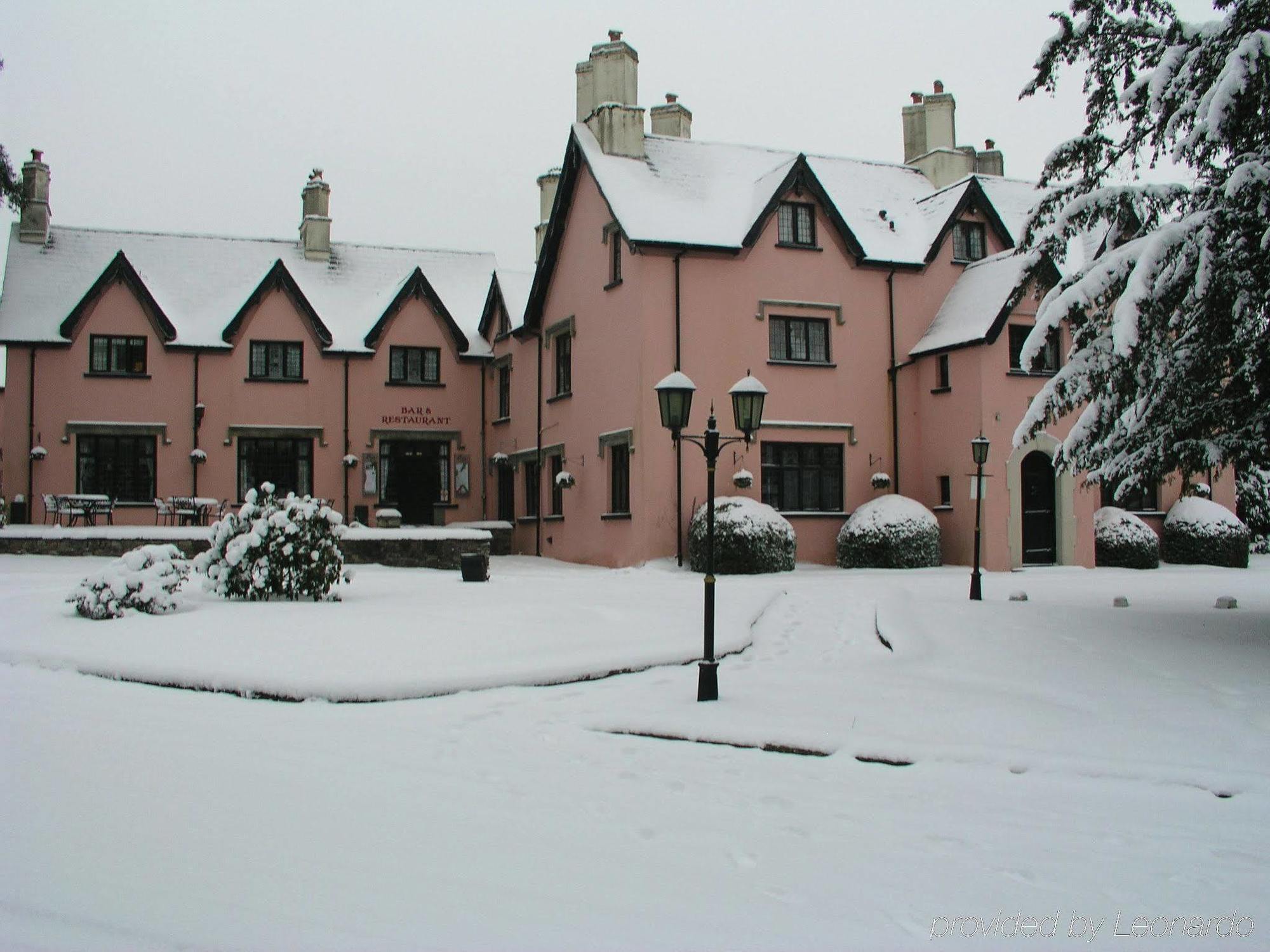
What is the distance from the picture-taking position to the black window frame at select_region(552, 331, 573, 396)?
2723 centimetres

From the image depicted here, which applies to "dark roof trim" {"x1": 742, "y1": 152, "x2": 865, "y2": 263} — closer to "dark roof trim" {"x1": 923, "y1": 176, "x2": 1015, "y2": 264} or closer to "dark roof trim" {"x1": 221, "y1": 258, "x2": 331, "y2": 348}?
"dark roof trim" {"x1": 923, "y1": 176, "x2": 1015, "y2": 264}

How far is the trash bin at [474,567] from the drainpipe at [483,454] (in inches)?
533

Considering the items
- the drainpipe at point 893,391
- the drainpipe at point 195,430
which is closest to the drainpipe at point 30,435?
the drainpipe at point 195,430

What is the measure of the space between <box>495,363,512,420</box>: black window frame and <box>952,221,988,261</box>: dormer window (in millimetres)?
12503

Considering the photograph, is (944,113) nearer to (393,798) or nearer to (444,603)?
(444,603)

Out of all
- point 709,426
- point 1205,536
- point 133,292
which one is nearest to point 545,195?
point 133,292

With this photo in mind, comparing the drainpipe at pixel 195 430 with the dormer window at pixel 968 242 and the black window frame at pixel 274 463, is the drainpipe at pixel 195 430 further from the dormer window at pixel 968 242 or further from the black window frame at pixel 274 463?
the dormer window at pixel 968 242

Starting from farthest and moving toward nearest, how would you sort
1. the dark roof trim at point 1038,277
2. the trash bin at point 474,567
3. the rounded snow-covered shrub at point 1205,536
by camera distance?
the rounded snow-covered shrub at point 1205,536 < the trash bin at point 474,567 < the dark roof trim at point 1038,277

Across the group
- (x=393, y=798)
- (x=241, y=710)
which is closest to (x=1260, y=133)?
(x=393, y=798)

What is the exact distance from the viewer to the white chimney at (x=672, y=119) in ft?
95.6

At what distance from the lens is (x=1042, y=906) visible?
187 inches

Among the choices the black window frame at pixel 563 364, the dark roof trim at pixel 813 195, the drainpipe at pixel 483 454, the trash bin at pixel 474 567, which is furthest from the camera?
the drainpipe at pixel 483 454

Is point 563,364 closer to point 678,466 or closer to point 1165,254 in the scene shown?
point 678,466

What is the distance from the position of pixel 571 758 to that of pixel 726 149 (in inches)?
897
